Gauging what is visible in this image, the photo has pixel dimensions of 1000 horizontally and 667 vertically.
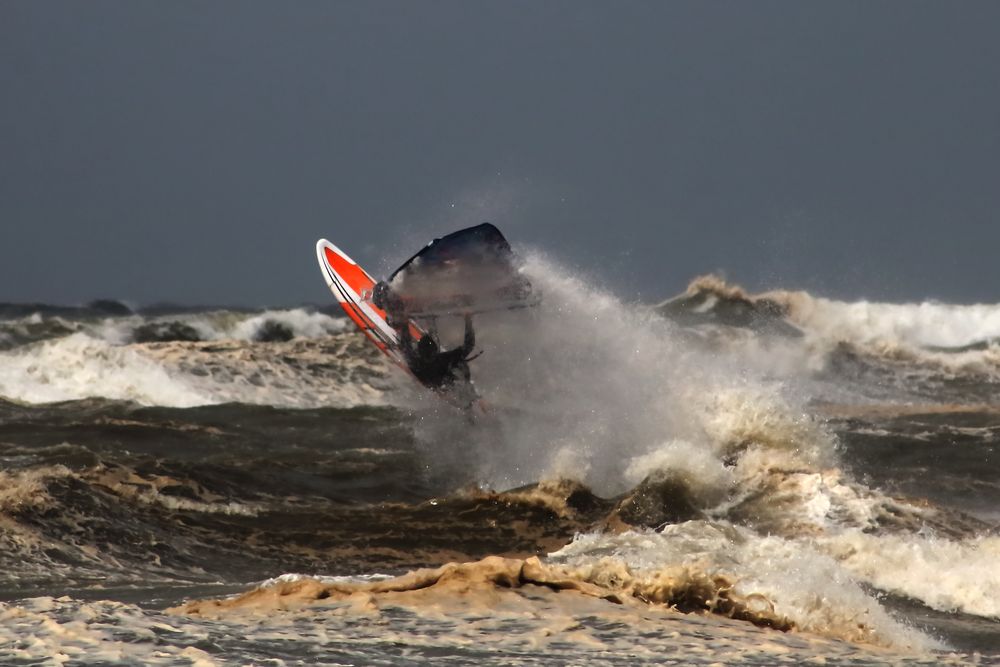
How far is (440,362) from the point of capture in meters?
15.7

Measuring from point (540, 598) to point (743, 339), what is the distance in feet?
93.1

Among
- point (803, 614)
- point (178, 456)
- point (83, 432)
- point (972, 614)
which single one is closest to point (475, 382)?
point (178, 456)

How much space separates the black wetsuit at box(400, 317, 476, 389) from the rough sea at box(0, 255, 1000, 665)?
30 cm

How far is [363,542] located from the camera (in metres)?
10.5

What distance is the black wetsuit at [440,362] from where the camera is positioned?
1564 cm

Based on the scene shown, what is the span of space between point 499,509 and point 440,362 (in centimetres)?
408

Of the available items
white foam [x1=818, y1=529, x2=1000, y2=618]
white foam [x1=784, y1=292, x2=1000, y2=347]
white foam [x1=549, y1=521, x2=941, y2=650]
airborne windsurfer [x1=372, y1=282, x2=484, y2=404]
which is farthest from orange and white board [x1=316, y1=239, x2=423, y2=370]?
white foam [x1=784, y1=292, x2=1000, y2=347]

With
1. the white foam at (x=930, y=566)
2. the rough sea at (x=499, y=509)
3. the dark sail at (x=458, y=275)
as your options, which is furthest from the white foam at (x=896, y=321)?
the white foam at (x=930, y=566)

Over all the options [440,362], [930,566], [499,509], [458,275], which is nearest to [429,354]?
[440,362]

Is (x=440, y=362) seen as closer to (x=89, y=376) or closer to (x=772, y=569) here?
(x=89, y=376)

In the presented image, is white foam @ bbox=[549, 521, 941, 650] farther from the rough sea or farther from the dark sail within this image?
the dark sail

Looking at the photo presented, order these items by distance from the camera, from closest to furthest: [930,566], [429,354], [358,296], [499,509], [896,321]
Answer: [930,566], [499,509], [429,354], [358,296], [896,321]

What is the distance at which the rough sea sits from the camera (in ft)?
15.4

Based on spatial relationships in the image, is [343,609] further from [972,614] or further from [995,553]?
[995,553]
